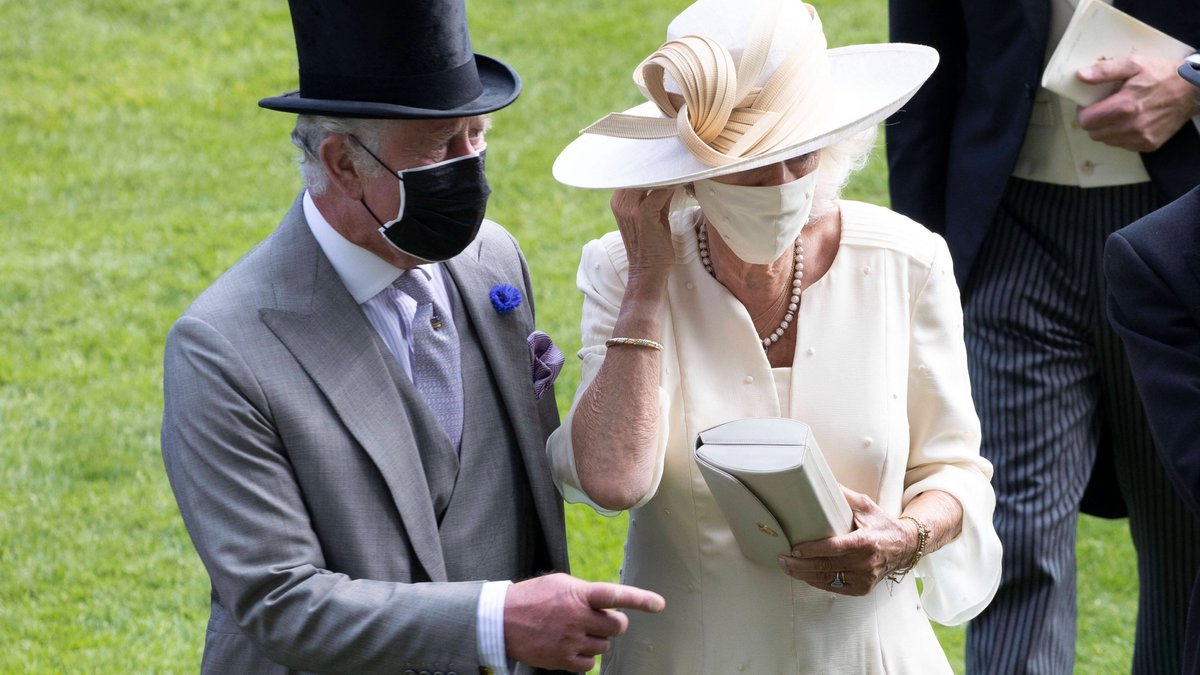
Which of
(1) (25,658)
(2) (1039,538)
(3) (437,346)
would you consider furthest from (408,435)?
(1) (25,658)

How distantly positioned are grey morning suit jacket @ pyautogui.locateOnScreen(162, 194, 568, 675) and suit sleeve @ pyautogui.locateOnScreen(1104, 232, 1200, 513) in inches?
52.8

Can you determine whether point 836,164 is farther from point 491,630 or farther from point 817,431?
point 491,630

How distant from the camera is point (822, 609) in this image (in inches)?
126

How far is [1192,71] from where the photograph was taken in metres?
3.09

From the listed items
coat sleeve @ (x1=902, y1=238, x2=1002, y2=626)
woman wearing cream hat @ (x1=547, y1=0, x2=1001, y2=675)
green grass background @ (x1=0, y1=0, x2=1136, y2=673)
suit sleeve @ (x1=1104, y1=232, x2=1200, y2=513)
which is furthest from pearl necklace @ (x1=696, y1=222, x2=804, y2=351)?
green grass background @ (x1=0, y1=0, x2=1136, y2=673)

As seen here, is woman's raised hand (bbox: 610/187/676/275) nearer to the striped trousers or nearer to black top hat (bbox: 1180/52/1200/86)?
black top hat (bbox: 1180/52/1200/86)

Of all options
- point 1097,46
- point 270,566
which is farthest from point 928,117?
point 270,566

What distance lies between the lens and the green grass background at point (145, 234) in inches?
216

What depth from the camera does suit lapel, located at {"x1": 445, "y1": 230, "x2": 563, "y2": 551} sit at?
3188 millimetres

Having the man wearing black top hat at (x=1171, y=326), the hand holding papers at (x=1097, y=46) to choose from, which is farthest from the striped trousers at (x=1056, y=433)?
the man wearing black top hat at (x=1171, y=326)

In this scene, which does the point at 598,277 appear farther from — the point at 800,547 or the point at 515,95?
the point at 800,547

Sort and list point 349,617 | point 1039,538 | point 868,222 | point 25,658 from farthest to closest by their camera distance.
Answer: point 25,658 < point 1039,538 < point 868,222 < point 349,617

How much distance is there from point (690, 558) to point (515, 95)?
3.15 ft

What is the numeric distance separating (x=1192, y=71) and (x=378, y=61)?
1.52 metres
